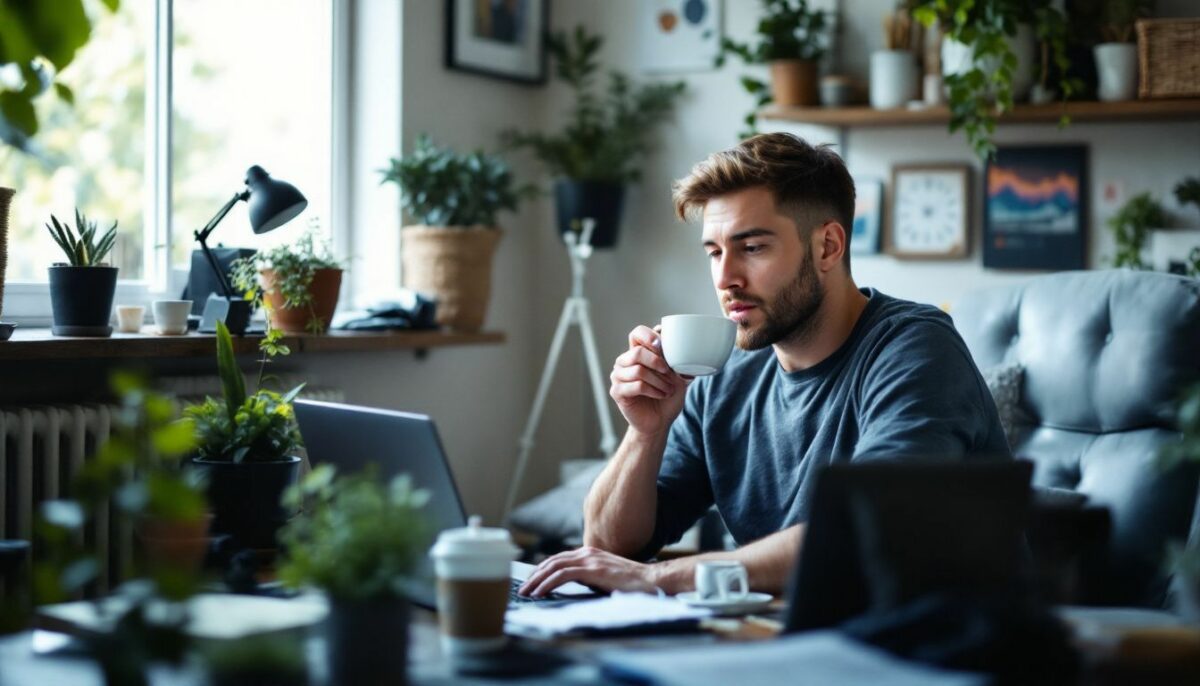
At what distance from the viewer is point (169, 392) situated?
295 centimetres

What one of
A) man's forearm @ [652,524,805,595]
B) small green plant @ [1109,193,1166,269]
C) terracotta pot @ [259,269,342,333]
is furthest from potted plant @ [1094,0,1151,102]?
man's forearm @ [652,524,805,595]

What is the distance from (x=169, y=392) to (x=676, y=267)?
190 centimetres

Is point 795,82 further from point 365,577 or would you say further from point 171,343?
point 365,577

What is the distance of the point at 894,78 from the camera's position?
388 cm

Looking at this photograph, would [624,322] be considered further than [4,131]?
Yes

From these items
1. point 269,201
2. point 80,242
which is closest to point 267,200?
point 269,201

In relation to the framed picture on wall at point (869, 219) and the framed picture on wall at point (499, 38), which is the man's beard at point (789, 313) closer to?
the framed picture on wall at point (869, 219)

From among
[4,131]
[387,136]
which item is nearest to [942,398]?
[4,131]

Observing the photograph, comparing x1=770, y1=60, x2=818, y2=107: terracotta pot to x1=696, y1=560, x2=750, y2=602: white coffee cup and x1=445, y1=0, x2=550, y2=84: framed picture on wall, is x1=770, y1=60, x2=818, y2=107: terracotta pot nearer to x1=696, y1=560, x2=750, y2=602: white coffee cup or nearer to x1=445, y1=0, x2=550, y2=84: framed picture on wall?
x1=445, y1=0, x2=550, y2=84: framed picture on wall

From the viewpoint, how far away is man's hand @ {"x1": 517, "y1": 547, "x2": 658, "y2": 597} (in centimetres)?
161

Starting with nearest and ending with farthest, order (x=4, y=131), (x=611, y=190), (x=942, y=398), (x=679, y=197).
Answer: (x=4, y=131) → (x=942, y=398) → (x=679, y=197) → (x=611, y=190)

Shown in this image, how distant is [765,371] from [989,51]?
1.74 metres

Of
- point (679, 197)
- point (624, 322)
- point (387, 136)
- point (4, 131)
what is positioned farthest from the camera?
point (624, 322)

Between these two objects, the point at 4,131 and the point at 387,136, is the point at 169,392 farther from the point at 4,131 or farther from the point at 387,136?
the point at 4,131
